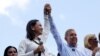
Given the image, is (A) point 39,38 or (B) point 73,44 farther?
(B) point 73,44

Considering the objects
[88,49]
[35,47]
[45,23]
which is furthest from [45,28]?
[88,49]

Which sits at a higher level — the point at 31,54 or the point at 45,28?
the point at 45,28

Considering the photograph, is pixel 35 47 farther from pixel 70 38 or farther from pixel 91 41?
pixel 91 41

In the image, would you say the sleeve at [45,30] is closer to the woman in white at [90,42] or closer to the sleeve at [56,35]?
the sleeve at [56,35]

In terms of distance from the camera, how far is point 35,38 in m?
8.00

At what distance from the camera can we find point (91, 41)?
9156mm

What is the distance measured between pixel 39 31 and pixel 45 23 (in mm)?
400

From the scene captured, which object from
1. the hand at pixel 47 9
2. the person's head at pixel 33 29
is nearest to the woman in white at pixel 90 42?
the hand at pixel 47 9

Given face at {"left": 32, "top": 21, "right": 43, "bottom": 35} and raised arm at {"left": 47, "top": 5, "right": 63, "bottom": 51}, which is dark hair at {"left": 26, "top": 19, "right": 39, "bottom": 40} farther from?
raised arm at {"left": 47, "top": 5, "right": 63, "bottom": 51}

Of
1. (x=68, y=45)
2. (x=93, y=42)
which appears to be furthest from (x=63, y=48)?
(x=93, y=42)

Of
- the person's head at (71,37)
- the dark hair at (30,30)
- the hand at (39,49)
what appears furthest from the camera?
the person's head at (71,37)

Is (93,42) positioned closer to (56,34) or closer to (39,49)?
(56,34)

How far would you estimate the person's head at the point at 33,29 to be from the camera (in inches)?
314

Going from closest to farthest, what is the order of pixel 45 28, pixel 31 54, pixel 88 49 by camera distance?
1. pixel 31 54
2. pixel 45 28
3. pixel 88 49
